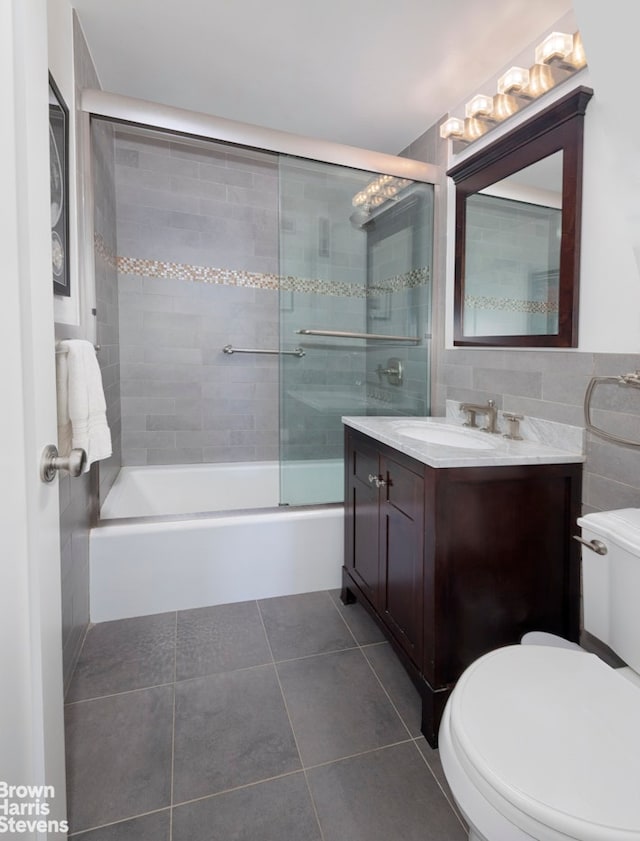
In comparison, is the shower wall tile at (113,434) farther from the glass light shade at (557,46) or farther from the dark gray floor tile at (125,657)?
the glass light shade at (557,46)

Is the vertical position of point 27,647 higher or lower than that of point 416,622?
higher

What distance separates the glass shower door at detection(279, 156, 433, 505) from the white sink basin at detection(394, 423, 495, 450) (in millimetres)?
505

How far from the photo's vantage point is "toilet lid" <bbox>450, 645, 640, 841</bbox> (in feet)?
2.28

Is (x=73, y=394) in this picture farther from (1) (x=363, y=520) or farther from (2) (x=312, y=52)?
(2) (x=312, y=52)

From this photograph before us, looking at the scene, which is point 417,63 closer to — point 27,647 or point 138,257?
point 138,257

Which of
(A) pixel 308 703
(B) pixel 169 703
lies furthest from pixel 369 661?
(B) pixel 169 703

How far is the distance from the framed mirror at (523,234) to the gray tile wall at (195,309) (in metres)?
1.45

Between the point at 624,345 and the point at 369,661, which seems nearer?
the point at 624,345

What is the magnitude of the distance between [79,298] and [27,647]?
1.43 meters

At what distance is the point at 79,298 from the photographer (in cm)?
181

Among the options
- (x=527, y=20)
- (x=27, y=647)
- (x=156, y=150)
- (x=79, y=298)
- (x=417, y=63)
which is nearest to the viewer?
(x=27, y=647)

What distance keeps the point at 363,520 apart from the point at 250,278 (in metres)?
1.98

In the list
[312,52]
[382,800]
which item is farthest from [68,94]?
[382,800]

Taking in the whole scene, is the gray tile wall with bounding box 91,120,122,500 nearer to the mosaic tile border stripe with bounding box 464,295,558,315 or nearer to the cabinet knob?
the cabinet knob
